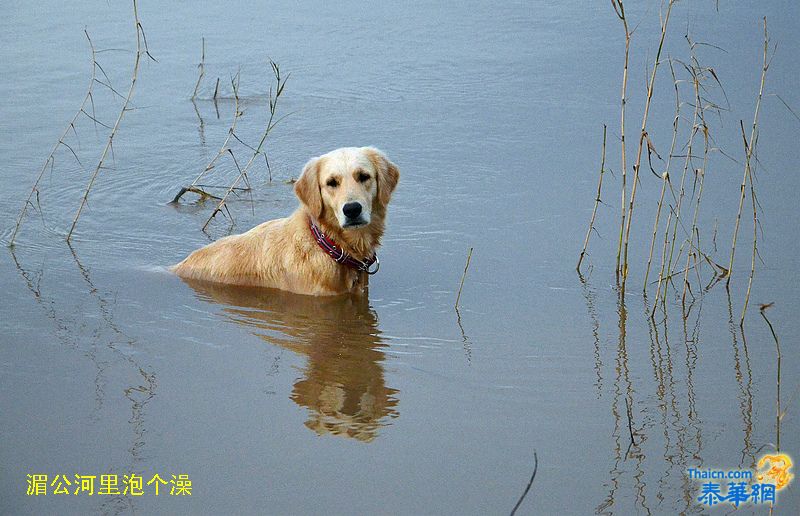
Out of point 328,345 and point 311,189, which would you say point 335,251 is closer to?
point 311,189

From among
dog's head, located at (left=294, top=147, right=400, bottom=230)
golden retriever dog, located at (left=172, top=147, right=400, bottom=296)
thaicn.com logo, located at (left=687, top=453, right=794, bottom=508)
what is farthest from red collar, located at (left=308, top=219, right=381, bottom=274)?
thaicn.com logo, located at (left=687, top=453, right=794, bottom=508)

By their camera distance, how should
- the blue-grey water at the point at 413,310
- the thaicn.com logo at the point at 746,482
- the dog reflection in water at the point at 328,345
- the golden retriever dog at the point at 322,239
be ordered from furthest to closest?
the golden retriever dog at the point at 322,239, the dog reflection in water at the point at 328,345, the blue-grey water at the point at 413,310, the thaicn.com logo at the point at 746,482

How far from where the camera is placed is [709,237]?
677 cm

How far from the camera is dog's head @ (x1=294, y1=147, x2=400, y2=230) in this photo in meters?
5.69

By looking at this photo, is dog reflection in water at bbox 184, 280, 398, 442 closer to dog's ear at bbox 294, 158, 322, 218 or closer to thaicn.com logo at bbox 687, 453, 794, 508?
dog's ear at bbox 294, 158, 322, 218

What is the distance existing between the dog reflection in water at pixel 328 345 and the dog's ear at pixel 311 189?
0.62m

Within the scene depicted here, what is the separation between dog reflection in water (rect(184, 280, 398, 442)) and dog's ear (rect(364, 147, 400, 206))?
0.69m

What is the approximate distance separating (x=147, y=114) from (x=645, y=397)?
24.4 feet

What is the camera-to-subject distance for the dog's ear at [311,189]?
5.85 metres

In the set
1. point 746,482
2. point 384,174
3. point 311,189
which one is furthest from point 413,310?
point 746,482

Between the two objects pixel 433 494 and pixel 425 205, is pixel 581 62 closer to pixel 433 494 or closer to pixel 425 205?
pixel 425 205

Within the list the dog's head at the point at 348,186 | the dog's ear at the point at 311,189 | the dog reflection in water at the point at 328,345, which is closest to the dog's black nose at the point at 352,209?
the dog's head at the point at 348,186

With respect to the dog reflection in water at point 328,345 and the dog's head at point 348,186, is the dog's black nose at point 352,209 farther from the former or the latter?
the dog reflection in water at point 328,345

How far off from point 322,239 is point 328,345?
0.82 metres
